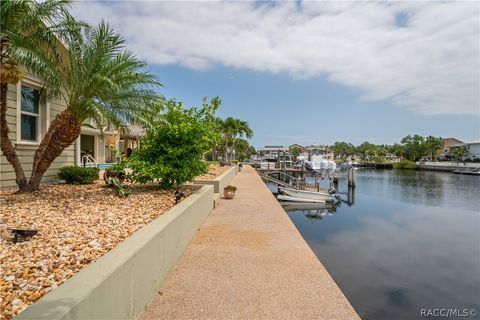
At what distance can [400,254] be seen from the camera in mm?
11914

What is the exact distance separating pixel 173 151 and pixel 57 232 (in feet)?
14.3

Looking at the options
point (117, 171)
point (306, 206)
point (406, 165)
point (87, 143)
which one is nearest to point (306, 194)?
point (306, 206)

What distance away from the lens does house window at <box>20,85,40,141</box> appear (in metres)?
9.17

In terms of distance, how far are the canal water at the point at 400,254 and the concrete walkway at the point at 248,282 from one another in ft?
10.1

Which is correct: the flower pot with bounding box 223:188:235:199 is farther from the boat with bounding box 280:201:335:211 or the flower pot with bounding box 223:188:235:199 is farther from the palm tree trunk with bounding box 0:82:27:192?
the boat with bounding box 280:201:335:211

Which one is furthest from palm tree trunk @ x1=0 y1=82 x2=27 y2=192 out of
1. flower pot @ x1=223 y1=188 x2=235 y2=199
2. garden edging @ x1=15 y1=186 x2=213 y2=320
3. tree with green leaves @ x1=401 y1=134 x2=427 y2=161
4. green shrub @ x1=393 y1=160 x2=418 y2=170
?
tree with green leaves @ x1=401 y1=134 x2=427 y2=161

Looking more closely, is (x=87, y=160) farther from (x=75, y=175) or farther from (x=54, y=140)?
(x=54, y=140)

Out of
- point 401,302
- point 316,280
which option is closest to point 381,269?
point 401,302

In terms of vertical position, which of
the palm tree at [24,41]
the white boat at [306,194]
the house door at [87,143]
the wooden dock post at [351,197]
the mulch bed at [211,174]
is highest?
the palm tree at [24,41]

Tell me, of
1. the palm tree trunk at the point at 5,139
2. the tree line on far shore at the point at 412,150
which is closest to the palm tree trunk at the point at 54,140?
the palm tree trunk at the point at 5,139

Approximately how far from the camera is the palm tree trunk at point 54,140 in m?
7.58

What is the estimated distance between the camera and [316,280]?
4.63 m

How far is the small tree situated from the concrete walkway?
7.07 feet

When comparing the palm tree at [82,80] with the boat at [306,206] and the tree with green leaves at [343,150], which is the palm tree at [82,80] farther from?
the tree with green leaves at [343,150]
